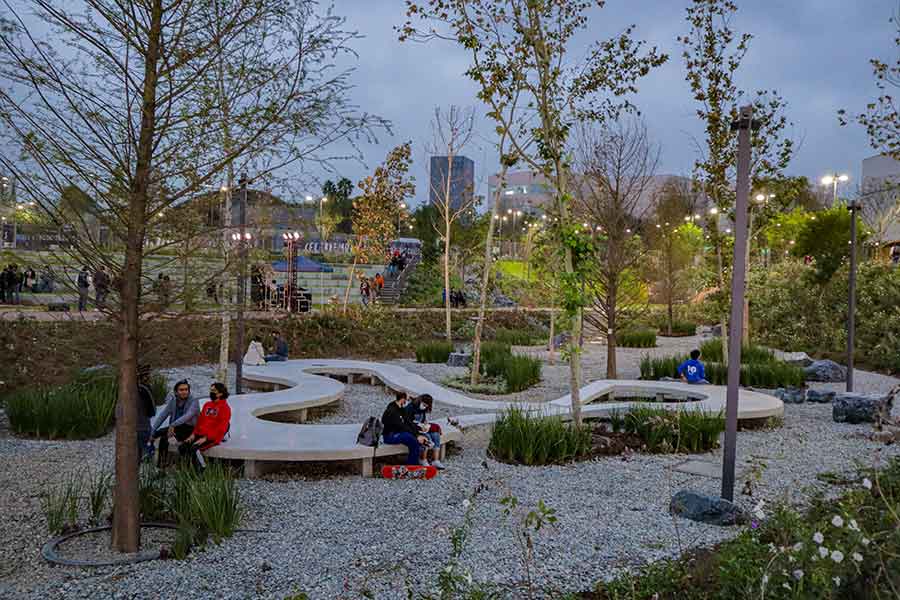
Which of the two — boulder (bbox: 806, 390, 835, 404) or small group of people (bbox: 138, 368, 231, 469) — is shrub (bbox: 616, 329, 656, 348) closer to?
boulder (bbox: 806, 390, 835, 404)

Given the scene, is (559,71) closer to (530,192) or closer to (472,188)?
(472,188)

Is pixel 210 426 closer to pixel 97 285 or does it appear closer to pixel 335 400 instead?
pixel 97 285

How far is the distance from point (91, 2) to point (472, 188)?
1600 cm

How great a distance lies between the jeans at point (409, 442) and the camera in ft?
21.1

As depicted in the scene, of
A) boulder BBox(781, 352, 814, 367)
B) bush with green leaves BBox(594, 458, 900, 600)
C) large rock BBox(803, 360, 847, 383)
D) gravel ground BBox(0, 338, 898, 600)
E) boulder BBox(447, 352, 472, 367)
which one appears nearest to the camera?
bush with green leaves BBox(594, 458, 900, 600)

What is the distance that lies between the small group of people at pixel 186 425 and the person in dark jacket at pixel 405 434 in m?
1.47

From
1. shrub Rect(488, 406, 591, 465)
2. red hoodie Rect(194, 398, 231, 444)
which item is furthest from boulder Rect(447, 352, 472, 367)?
red hoodie Rect(194, 398, 231, 444)

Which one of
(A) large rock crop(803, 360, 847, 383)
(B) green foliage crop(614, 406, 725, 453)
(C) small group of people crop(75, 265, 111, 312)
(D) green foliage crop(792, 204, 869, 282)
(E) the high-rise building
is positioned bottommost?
(B) green foliage crop(614, 406, 725, 453)

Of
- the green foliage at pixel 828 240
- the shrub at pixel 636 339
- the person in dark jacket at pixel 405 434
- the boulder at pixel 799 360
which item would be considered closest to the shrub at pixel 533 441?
the person in dark jacket at pixel 405 434

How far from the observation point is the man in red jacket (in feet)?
19.6

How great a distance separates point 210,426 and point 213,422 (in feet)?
0.14

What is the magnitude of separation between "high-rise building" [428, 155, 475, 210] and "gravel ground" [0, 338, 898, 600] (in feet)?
Result: 36.1

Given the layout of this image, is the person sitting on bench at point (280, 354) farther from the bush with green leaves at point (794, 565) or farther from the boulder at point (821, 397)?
the bush with green leaves at point (794, 565)

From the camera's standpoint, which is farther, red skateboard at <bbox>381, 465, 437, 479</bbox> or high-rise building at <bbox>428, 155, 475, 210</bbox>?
high-rise building at <bbox>428, 155, 475, 210</bbox>
